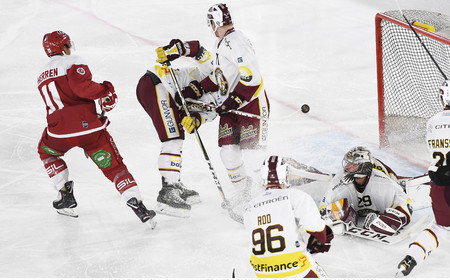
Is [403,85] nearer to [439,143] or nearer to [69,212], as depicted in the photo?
[439,143]

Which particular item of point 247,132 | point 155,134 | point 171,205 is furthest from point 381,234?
point 155,134

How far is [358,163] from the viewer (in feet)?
11.9

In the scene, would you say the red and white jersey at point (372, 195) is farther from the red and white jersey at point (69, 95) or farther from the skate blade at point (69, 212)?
the skate blade at point (69, 212)

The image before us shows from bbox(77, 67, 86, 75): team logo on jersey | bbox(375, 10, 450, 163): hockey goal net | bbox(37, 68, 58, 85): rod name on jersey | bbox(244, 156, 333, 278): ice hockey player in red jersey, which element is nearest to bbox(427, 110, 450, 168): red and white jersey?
bbox(244, 156, 333, 278): ice hockey player in red jersey

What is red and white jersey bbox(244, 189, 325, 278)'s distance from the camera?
2.56m

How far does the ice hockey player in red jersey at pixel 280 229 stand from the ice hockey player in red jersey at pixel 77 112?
4.15 feet

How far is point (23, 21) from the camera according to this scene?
8.23 metres

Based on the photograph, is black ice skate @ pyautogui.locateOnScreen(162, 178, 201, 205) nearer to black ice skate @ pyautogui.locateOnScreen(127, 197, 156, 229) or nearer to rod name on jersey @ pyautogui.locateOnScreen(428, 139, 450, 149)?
Answer: black ice skate @ pyautogui.locateOnScreen(127, 197, 156, 229)

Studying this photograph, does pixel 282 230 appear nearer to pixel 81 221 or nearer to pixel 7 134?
pixel 81 221

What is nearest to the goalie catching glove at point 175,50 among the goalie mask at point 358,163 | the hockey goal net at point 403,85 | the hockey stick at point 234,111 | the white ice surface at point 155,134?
the hockey stick at point 234,111

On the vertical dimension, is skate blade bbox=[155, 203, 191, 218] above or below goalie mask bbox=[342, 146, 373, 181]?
below

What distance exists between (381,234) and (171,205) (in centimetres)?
128

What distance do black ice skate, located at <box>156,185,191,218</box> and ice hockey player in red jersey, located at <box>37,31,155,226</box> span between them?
181mm

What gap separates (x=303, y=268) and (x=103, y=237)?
1584 mm
